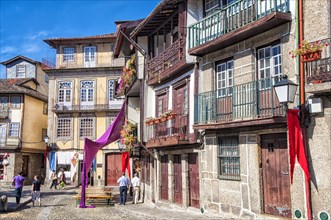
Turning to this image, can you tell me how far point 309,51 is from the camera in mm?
9039

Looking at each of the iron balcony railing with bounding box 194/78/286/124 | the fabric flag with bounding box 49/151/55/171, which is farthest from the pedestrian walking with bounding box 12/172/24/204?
the fabric flag with bounding box 49/151/55/171

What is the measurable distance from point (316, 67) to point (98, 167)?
28.2 m

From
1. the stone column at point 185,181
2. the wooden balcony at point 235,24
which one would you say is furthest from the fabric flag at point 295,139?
the stone column at point 185,181

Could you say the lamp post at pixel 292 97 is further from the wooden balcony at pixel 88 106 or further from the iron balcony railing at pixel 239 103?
the wooden balcony at pixel 88 106

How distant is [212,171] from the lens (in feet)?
42.4

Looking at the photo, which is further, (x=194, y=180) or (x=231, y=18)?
(x=194, y=180)

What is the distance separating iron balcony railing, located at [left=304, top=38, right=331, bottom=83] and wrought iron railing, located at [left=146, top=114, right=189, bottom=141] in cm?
Answer: 604

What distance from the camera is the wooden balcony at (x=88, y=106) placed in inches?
1405

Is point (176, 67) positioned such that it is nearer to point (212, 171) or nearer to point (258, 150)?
point (212, 171)

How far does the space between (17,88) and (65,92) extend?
4501 mm

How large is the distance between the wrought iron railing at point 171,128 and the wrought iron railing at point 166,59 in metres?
2.06

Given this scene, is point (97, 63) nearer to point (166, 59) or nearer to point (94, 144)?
point (94, 144)

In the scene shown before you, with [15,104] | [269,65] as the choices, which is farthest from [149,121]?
[15,104]

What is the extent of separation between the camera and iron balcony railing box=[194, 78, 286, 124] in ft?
34.3
